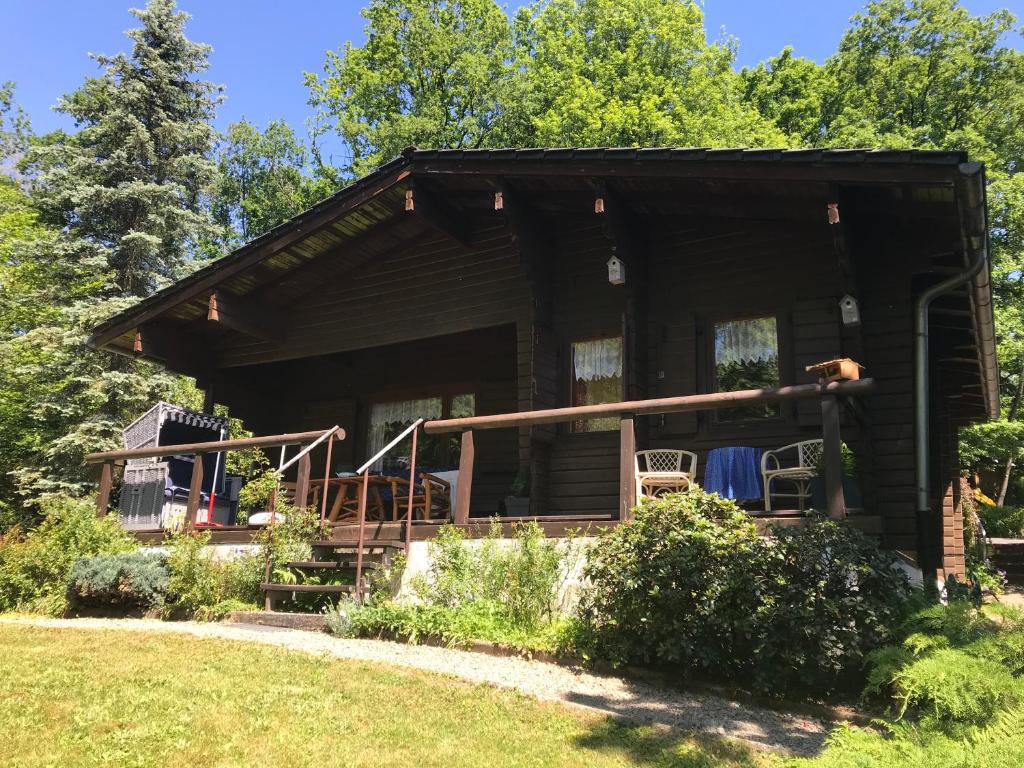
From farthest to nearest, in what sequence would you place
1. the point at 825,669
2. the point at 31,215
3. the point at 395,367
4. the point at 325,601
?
the point at 31,215 → the point at 395,367 → the point at 325,601 → the point at 825,669

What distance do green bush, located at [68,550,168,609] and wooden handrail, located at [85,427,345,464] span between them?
161cm

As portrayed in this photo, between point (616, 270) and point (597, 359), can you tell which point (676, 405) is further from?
point (597, 359)

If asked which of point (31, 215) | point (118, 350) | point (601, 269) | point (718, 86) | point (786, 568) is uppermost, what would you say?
point (718, 86)

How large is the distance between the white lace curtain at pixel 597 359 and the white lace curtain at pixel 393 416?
3.47 metres

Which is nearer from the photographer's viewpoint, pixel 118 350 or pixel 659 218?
pixel 659 218

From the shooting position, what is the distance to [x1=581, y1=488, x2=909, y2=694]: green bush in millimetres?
5449

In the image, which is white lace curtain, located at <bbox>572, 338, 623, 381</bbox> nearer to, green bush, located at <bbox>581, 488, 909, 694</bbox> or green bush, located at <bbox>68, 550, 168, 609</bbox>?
green bush, located at <bbox>581, 488, 909, 694</bbox>

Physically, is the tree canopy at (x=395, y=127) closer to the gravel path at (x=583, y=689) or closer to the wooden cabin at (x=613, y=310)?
the wooden cabin at (x=613, y=310)

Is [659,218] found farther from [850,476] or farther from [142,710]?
[142,710]

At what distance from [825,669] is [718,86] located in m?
27.3

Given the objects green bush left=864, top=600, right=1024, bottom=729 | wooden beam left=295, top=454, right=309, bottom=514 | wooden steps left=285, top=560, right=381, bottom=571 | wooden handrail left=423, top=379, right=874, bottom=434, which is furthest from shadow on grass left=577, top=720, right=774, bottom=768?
wooden beam left=295, top=454, right=309, bottom=514

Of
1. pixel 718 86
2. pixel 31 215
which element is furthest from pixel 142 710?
pixel 718 86

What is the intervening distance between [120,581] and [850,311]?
323 inches

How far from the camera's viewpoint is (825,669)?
540 cm
